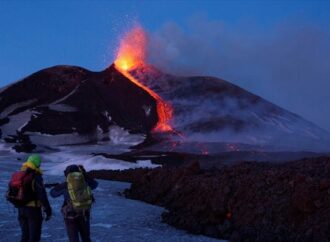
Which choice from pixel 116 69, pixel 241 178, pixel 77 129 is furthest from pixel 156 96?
pixel 241 178

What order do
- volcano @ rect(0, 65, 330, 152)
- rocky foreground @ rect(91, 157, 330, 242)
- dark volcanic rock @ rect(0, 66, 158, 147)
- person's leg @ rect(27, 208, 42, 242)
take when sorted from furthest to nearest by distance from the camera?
dark volcanic rock @ rect(0, 66, 158, 147) → volcano @ rect(0, 65, 330, 152) → rocky foreground @ rect(91, 157, 330, 242) → person's leg @ rect(27, 208, 42, 242)

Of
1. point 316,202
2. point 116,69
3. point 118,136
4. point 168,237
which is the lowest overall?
point 168,237

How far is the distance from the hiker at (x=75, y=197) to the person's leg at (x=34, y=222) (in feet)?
2.01

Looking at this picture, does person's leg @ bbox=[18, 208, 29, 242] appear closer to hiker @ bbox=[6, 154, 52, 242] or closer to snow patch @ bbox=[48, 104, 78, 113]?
hiker @ bbox=[6, 154, 52, 242]

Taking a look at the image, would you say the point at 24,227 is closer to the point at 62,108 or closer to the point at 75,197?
the point at 75,197

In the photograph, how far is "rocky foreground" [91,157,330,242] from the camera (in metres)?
12.1

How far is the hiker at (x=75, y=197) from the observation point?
7.92 metres

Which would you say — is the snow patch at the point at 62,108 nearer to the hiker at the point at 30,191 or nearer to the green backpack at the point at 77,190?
the hiker at the point at 30,191

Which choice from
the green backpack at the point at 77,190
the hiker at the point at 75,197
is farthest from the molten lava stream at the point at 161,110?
the green backpack at the point at 77,190

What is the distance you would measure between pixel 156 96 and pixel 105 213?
206 feet

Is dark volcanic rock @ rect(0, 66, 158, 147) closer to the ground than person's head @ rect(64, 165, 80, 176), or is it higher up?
higher up

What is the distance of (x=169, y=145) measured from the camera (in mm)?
53875

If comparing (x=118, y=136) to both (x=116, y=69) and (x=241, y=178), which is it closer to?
(x=116, y=69)

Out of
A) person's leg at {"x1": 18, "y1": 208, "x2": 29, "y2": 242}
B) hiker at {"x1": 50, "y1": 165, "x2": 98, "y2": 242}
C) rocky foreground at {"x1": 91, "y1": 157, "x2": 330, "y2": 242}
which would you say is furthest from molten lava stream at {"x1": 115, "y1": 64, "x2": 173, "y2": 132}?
hiker at {"x1": 50, "y1": 165, "x2": 98, "y2": 242}
